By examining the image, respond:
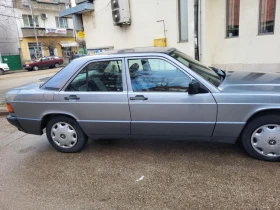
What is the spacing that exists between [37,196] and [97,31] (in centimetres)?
1089

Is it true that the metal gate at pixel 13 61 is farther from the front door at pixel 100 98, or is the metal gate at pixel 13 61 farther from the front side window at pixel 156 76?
the front side window at pixel 156 76

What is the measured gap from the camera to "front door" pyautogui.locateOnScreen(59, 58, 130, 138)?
340 cm

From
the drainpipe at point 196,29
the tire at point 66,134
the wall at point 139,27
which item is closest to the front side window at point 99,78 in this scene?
the tire at point 66,134

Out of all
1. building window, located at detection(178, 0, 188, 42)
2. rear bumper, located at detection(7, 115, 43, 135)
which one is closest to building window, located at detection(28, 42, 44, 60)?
building window, located at detection(178, 0, 188, 42)

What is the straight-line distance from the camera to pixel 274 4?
7.42 meters

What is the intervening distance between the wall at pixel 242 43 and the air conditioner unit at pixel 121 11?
3.74 meters

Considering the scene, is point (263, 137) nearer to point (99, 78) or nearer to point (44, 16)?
point (99, 78)

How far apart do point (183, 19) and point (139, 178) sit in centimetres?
786

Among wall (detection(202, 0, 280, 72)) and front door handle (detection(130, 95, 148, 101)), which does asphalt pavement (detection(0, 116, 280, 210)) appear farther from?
wall (detection(202, 0, 280, 72))

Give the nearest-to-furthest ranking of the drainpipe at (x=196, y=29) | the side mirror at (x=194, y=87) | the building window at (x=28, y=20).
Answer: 1. the side mirror at (x=194, y=87)
2. the drainpipe at (x=196, y=29)
3. the building window at (x=28, y=20)

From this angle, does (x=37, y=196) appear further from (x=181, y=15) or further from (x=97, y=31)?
(x=97, y=31)

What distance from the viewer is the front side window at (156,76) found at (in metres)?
3.22

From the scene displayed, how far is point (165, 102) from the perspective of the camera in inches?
126

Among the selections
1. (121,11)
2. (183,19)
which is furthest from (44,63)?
(183,19)
